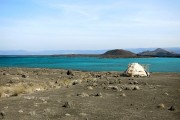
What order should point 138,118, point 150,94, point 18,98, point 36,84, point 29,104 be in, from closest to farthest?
point 138,118 → point 29,104 → point 18,98 → point 150,94 → point 36,84

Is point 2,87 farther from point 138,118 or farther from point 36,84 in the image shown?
point 138,118

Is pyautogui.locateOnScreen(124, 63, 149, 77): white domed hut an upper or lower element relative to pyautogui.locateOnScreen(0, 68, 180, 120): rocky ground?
upper

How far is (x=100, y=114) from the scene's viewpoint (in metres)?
19.4

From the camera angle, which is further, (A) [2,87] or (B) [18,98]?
(A) [2,87]

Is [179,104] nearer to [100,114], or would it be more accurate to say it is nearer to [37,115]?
[100,114]

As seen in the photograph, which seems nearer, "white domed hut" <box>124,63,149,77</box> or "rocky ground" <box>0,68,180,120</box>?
"rocky ground" <box>0,68,180,120</box>

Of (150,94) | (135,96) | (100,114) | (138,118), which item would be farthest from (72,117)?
(150,94)

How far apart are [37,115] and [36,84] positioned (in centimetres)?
1495

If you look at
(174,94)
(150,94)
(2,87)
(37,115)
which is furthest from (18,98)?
(174,94)

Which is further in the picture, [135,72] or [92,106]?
[135,72]

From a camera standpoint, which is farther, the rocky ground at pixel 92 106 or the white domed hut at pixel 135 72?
the white domed hut at pixel 135 72

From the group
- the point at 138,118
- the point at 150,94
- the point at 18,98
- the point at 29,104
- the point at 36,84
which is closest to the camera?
the point at 138,118

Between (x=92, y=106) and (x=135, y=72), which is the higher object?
(x=135, y=72)

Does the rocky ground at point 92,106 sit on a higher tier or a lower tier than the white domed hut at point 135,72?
lower
